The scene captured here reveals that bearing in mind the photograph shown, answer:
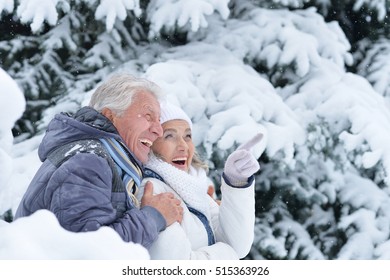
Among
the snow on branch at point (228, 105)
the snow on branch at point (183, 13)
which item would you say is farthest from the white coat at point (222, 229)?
the snow on branch at point (183, 13)

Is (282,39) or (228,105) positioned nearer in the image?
(228,105)

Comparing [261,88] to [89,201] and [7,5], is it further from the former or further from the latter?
[89,201]

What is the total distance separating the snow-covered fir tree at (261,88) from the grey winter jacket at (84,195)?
1.89 m

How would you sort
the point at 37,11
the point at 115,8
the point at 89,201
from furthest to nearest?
the point at 115,8, the point at 37,11, the point at 89,201

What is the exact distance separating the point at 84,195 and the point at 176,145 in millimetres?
610

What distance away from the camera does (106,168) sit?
6.40 ft

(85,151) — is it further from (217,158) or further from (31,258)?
(217,158)

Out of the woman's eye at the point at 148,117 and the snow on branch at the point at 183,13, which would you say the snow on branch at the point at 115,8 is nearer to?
the snow on branch at the point at 183,13

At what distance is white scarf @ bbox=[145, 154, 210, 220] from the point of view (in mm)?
2312

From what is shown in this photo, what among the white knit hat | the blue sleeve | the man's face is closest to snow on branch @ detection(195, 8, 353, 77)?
the white knit hat

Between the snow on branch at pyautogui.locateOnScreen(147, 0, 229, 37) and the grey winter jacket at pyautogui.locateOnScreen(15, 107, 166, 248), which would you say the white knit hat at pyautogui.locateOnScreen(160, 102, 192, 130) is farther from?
the snow on branch at pyautogui.locateOnScreen(147, 0, 229, 37)

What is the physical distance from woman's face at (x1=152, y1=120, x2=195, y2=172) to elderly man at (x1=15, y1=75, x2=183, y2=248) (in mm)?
141

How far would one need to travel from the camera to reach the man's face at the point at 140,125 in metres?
2.21

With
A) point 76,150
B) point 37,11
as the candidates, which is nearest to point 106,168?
point 76,150
